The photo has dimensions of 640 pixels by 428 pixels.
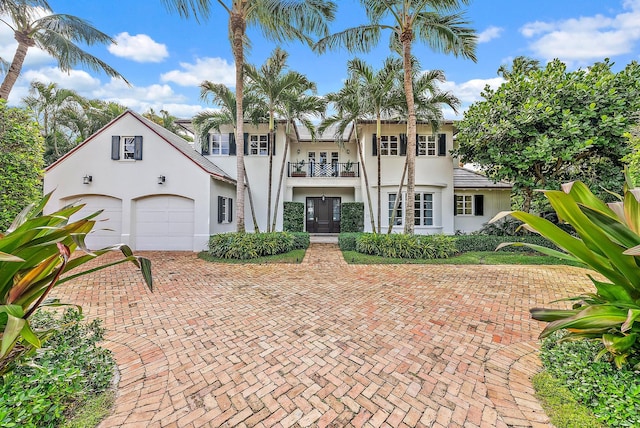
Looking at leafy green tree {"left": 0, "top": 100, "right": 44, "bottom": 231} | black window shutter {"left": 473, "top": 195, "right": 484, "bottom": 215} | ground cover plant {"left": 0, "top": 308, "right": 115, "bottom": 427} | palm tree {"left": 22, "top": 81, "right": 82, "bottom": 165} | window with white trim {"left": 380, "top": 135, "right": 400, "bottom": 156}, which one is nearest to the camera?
ground cover plant {"left": 0, "top": 308, "right": 115, "bottom": 427}

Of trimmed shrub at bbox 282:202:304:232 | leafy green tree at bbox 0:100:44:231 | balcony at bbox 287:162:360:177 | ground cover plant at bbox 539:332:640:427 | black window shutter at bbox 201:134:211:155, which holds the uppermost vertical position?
black window shutter at bbox 201:134:211:155

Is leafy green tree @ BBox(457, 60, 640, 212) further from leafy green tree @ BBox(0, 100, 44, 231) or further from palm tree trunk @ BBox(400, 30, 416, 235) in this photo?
leafy green tree @ BBox(0, 100, 44, 231)

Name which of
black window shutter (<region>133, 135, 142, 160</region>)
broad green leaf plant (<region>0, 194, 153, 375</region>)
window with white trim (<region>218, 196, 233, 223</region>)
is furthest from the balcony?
broad green leaf plant (<region>0, 194, 153, 375</region>)

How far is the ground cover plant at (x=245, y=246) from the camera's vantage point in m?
9.91

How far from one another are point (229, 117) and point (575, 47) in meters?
16.3

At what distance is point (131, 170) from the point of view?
11.7 metres

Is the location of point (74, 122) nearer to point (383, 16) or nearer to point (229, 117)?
point (229, 117)

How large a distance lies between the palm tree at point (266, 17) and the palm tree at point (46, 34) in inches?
238

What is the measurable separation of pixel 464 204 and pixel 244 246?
13.2m

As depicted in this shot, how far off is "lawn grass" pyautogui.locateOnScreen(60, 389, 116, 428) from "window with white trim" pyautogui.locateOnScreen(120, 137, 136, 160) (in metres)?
11.9

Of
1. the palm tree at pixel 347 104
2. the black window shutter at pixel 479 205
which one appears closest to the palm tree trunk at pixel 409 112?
the palm tree at pixel 347 104

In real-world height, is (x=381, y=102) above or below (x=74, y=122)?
below

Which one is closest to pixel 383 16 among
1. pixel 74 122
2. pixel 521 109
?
pixel 521 109

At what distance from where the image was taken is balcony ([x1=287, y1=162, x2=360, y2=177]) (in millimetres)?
16172
